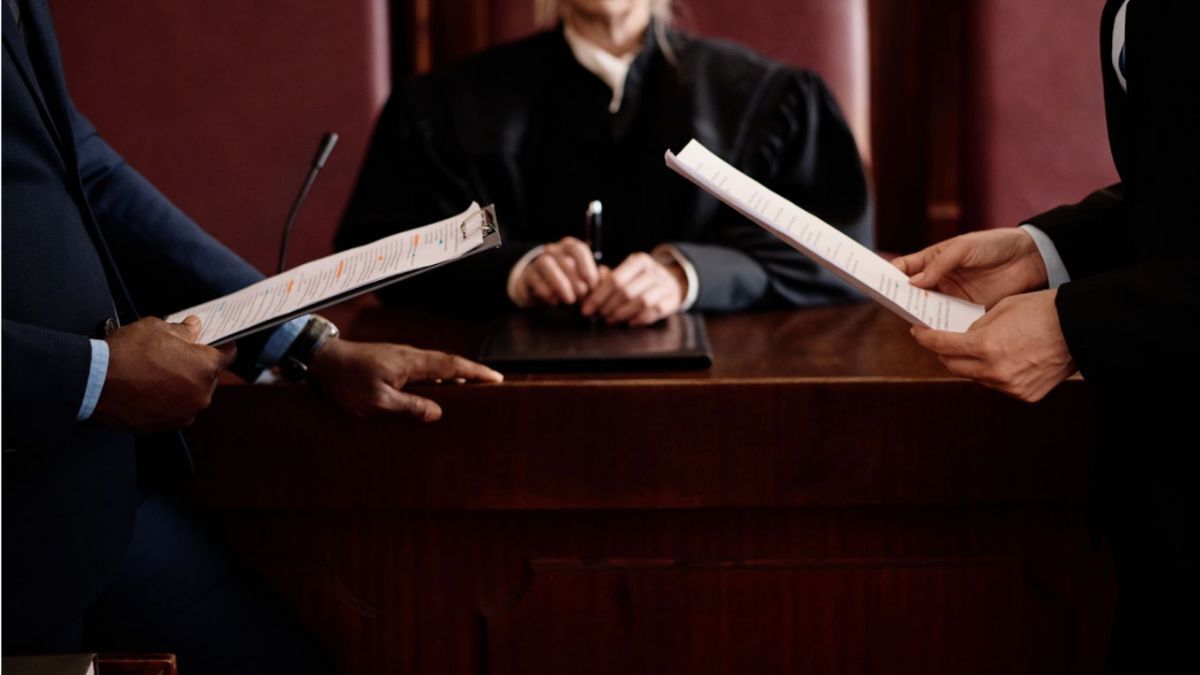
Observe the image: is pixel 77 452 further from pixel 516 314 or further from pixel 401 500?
pixel 516 314

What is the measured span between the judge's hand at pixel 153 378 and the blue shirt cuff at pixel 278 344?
0.21 metres

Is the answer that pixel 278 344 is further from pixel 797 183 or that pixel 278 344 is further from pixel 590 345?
pixel 797 183

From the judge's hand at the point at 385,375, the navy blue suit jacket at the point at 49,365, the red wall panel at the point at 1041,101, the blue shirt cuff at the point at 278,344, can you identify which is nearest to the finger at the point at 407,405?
the judge's hand at the point at 385,375

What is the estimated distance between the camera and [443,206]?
5.70 ft

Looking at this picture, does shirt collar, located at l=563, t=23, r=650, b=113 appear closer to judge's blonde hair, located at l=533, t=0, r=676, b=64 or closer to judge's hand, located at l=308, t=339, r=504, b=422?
judge's blonde hair, located at l=533, t=0, r=676, b=64

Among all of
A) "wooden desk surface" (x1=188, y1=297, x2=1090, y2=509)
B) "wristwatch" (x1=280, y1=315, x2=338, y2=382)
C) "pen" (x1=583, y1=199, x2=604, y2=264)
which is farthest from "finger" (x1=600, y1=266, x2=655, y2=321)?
"wristwatch" (x1=280, y1=315, x2=338, y2=382)

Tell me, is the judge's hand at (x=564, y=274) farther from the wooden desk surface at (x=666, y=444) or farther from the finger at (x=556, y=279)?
the wooden desk surface at (x=666, y=444)

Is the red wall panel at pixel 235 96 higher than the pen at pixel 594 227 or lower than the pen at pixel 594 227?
higher

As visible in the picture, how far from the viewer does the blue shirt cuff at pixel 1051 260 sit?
1117mm

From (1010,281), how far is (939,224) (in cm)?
132

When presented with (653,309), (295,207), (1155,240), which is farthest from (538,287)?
(1155,240)

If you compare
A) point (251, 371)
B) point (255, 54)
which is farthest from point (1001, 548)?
point (255, 54)

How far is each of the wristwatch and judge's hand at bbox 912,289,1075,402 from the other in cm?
60

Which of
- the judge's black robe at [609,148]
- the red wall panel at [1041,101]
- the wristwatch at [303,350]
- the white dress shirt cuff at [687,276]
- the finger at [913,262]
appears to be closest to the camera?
the finger at [913,262]
